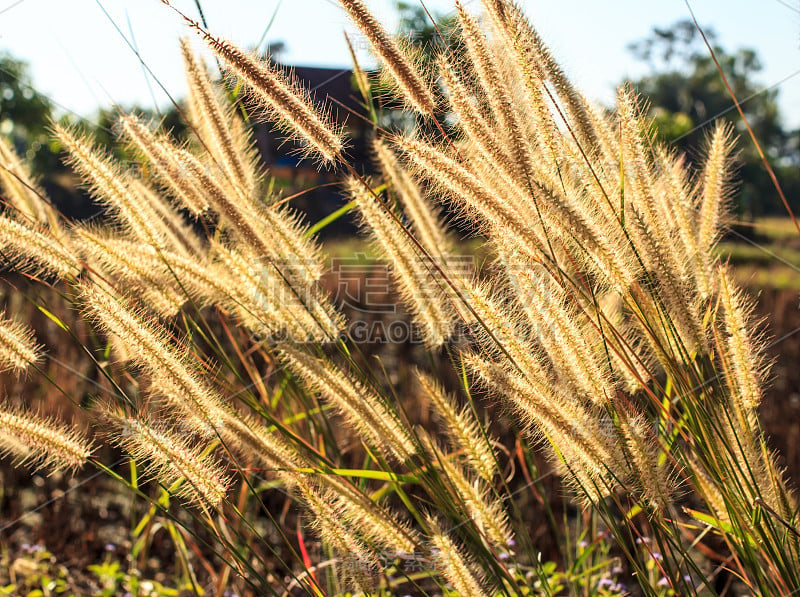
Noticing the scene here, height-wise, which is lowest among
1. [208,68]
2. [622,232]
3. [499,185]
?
[622,232]

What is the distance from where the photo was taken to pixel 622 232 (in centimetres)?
107

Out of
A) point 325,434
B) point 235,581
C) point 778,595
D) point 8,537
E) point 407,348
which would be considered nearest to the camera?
point 778,595

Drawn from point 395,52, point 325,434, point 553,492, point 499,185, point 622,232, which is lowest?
point 553,492

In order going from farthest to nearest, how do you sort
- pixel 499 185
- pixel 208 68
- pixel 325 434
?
1. pixel 325 434
2. pixel 208 68
3. pixel 499 185

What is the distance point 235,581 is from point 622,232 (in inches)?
61.9

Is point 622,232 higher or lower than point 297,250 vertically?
lower

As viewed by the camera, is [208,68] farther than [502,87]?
Yes

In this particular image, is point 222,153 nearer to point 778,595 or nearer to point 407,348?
point 778,595

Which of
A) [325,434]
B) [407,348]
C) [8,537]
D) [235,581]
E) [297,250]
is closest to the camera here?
[297,250]

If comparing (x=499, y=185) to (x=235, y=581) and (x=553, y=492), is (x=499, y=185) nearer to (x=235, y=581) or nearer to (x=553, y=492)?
(x=235, y=581)

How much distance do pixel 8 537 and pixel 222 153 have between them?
7.02ft

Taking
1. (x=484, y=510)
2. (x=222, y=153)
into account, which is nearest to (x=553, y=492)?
(x=484, y=510)

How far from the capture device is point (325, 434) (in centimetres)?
169

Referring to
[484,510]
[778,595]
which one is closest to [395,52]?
[484,510]
